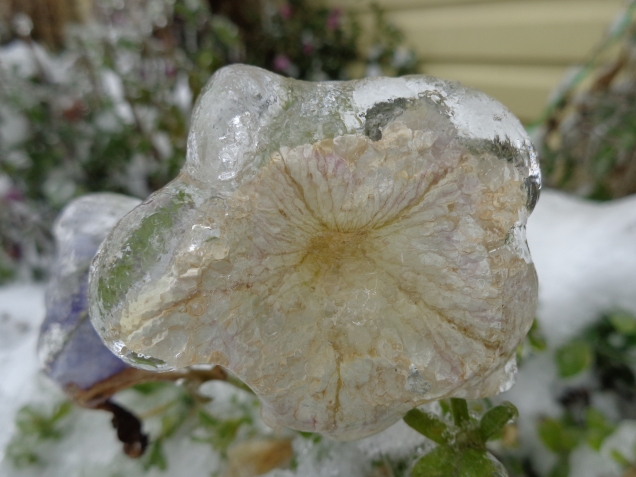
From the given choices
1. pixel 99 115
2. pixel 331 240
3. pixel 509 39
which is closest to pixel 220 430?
pixel 331 240

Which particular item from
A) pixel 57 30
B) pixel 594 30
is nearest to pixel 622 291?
pixel 594 30

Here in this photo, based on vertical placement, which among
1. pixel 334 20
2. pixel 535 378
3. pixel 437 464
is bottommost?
pixel 535 378

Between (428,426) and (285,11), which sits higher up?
(285,11)

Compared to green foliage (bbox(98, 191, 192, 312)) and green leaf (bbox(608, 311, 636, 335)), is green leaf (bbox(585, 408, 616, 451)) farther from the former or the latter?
green foliage (bbox(98, 191, 192, 312))

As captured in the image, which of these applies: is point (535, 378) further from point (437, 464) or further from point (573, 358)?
point (437, 464)

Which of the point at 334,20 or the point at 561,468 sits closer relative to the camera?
the point at 561,468

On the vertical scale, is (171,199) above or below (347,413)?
above

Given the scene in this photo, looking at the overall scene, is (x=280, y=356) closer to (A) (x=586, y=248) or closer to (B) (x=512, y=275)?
(B) (x=512, y=275)
